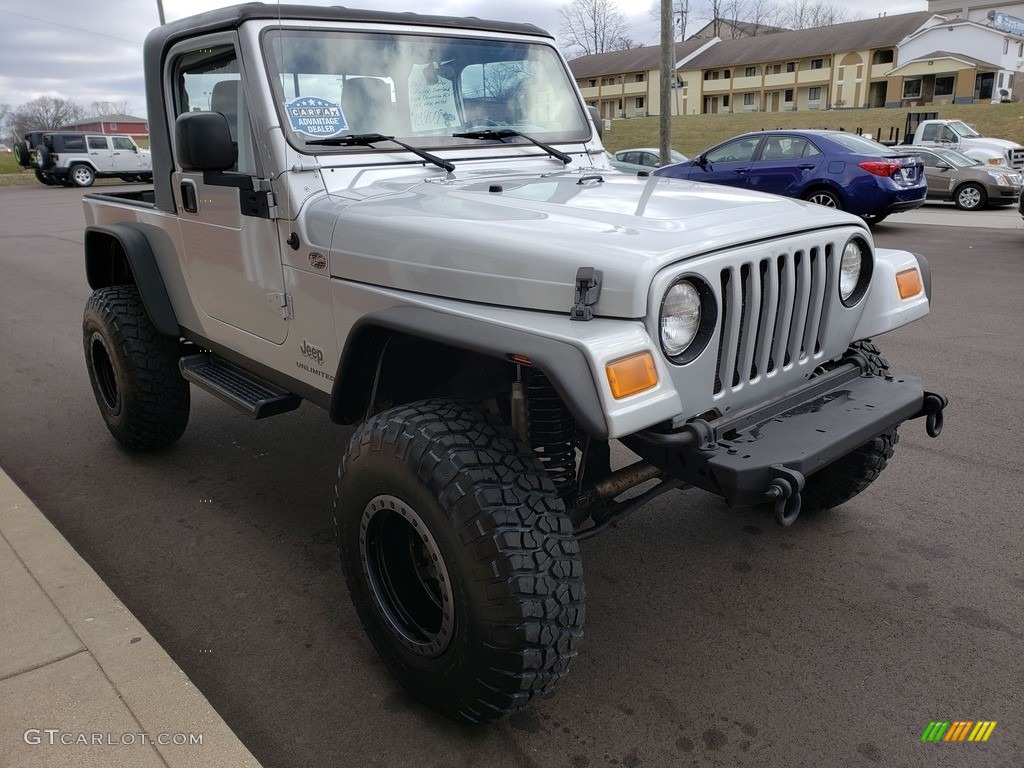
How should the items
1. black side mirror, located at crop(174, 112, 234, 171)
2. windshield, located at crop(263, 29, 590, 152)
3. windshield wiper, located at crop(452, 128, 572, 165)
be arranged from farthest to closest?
1. windshield wiper, located at crop(452, 128, 572, 165)
2. windshield, located at crop(263, 29, 590, 152)
3. black side mirror, located at crop(174, 112, 234, 171)

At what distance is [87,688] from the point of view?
2.59 m

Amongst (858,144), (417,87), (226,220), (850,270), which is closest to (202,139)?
(226,220)

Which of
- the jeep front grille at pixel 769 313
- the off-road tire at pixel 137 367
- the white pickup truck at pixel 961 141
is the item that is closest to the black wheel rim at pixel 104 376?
the off-road tire at pixel 137 367

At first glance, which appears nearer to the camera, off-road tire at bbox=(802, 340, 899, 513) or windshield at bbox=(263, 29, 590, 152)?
windshield at bbox=(263, 29, 590, 152)

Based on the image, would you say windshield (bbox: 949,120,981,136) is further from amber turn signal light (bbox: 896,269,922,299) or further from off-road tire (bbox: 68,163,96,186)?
off-road tire (bbox: 68,163,96,186)

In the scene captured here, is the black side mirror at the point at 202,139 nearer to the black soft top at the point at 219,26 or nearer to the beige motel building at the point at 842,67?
the black soft top at the point at 219,26

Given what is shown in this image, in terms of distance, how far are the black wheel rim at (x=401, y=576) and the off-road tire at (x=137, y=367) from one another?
2.18 m

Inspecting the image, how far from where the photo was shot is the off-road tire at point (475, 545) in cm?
214

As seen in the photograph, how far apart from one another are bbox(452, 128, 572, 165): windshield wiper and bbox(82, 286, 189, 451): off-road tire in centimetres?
198

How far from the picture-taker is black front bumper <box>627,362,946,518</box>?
2164mm

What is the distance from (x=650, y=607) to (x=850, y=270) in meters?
1.42

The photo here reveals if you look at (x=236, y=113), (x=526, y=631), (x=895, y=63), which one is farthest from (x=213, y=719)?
(x=895, y=63)

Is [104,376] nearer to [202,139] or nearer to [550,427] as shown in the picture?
[202,139]

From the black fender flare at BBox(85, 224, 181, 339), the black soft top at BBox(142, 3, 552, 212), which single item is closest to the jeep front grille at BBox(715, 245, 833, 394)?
the black soft top at BBox(142, 3, 552, 212)
